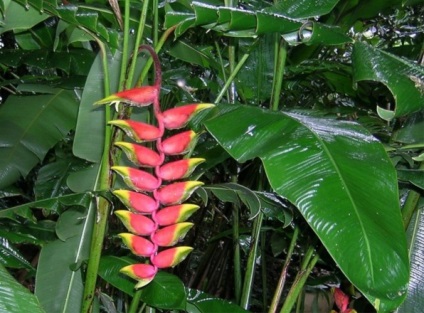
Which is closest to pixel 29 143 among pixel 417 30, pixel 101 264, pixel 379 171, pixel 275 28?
pixel 101 264

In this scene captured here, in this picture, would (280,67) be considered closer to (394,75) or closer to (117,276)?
(394,75)

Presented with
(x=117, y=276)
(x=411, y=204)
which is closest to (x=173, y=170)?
(x=117, y=276)

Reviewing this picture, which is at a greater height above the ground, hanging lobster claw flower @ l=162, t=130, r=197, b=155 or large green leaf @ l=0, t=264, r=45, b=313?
hanging lobster claw flower @ l=162, t=130, r=197, b=155

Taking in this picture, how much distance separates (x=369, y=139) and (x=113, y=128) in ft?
1.06

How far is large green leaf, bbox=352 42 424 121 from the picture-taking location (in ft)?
1.94

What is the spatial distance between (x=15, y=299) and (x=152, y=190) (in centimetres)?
22

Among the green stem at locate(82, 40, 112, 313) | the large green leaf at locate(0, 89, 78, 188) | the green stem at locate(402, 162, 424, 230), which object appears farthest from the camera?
the large green leaf at locate(0, 89, 78, 188)

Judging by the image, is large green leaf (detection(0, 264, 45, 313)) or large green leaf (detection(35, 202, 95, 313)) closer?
large green leaf (detection(0, 264, 45, 313))

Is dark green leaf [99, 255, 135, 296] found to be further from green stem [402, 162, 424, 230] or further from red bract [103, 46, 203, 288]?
green stem [402, 162, 424, 230]

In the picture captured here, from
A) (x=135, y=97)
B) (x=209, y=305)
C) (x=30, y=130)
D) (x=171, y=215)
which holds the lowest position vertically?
(x=209, y=305)

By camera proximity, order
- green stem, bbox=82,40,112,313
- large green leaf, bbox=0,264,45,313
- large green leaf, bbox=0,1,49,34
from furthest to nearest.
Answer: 1. large green leaf, bbox=0,1,49,34
2. green stem, bbox=82,40,112,313
3. large green leaf, bbox=0,264,45,313

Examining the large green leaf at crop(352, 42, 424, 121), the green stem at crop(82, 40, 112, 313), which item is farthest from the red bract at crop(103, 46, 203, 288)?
the large green leaf at crop(352, 42, 424, 121)

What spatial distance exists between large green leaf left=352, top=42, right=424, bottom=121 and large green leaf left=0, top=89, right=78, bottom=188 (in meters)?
0.70

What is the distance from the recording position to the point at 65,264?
2.84ft
